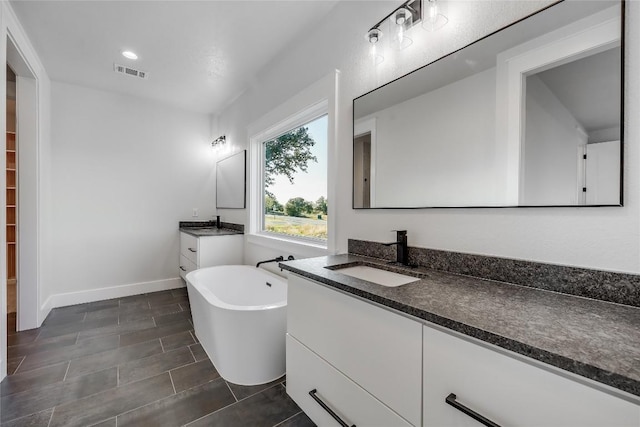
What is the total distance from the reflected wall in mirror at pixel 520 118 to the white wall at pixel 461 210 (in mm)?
40

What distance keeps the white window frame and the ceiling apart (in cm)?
53

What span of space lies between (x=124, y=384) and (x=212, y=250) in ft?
5.06

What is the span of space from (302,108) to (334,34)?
1.90 ft

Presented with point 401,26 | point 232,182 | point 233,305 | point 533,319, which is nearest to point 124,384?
point 233,305

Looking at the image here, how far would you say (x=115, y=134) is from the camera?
353cm

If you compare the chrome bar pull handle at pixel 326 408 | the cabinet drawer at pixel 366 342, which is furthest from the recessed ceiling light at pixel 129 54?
the chrome bar pull handle at pixel 326 408

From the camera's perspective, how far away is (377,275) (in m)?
1.49

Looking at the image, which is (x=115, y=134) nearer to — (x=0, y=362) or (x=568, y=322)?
(x=0, y=362)

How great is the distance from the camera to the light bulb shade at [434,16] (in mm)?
1316

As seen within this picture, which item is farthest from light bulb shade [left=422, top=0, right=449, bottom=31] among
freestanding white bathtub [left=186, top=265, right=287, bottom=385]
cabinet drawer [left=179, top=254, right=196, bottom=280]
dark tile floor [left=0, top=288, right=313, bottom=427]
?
cabinet drawer [left=179, top=254, right=196, bottom=280]

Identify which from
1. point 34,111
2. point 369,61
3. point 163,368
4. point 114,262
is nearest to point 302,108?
point 369,61

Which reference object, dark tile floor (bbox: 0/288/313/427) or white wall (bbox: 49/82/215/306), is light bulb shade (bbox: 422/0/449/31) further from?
white wall (bbox: 49/82/215/306)

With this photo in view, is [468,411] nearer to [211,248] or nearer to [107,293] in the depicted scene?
[211,248]

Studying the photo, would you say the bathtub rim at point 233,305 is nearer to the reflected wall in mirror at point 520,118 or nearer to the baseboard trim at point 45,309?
the reflected wall in mirror at point 520,118
